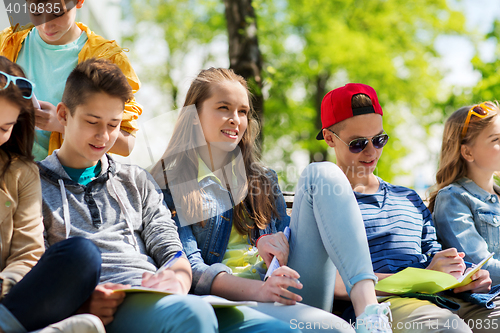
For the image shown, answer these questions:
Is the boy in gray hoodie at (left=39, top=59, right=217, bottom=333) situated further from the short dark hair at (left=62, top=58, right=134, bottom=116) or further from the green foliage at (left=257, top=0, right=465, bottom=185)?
the green foliage at (left=257, top=0, right=465, bottom=185)

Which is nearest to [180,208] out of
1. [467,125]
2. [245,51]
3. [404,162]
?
[467,125]

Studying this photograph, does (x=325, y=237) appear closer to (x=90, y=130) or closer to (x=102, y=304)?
(x=102, y=304)

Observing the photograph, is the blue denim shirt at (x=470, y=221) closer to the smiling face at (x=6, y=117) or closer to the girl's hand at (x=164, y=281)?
the girl's hand at (x=164, y=281)

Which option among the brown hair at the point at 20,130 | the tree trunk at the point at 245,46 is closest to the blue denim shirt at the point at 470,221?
the tree trunk at the point at 245,46

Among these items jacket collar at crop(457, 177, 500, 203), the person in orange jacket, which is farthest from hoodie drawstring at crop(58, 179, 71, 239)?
jacket collar at crop(457, 177, 500, 203)

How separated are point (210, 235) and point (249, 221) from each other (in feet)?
0.89

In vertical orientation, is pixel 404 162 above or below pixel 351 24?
below

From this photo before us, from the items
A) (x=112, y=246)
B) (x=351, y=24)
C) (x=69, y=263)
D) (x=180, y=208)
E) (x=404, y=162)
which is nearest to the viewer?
(x=69, y=263)

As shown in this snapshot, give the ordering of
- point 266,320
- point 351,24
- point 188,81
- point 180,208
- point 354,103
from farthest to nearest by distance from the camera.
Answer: point 351,24 → point 188,81 → point 354,103 → point 180,208 → point 266,320

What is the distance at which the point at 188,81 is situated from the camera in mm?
3047

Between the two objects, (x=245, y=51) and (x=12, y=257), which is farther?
(x=245, y=51)

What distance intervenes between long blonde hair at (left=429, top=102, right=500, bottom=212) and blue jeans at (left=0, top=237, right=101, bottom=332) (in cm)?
240

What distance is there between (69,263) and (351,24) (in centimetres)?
1213

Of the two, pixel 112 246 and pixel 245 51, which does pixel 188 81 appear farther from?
pixel 245 51
